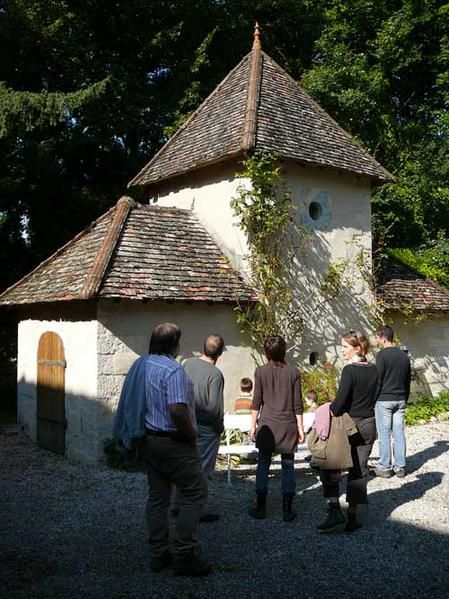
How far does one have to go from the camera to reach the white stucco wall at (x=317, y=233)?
11141 millimetres

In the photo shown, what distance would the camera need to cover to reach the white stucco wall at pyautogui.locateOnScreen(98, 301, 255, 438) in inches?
352

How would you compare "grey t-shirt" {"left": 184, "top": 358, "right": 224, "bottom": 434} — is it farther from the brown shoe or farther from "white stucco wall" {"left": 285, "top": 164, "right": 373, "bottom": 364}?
"white stucco wall" {"left": 285, "top": 164, "right": 373, "bottom": 364}

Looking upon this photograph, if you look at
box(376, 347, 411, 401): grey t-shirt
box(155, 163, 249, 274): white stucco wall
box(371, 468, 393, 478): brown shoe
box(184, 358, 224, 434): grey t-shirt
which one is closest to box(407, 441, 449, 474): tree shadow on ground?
box(371, 468, 393, 478): brown shoe

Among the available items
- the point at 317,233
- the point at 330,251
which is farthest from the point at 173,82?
the point at 330,251

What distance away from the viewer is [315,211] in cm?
1163

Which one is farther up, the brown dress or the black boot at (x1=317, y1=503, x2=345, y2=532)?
the brown dress

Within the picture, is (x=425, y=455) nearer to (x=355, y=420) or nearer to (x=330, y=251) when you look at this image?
(x=355, y=420)

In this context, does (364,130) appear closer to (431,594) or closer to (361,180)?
(361,180)

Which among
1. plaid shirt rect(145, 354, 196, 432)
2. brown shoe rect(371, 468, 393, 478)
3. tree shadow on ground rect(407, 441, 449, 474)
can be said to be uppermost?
plaid shirt rect(145, 354, 196, 432)

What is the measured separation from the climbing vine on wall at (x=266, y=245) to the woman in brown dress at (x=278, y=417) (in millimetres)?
3927

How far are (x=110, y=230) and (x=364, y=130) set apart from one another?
42.7ft

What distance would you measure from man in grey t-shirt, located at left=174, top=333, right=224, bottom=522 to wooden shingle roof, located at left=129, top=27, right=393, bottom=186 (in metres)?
5.48

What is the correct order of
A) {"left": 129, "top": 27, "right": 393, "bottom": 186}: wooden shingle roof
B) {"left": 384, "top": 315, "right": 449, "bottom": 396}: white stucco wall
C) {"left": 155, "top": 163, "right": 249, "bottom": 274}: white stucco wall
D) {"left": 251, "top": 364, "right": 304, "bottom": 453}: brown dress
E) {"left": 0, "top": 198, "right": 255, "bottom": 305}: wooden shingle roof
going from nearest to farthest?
1. {"left": 251, "top": 364, "right": 304, "bottom": 453}: brown dress
2. {"left": 0, "top": 198, "right": 255, "bottom": 305}: wooden shingle roof
3. {"left": 155, "top": 163, "right": 249, "bottom": 274}: white stucco wall
4. {"left": 129, "top": 27, "right": 393, "bottom": 186}: wooden shingle roof
5. {"left": 384, "top": 315, "right": 449, "bottom": 396}: white stucco wall

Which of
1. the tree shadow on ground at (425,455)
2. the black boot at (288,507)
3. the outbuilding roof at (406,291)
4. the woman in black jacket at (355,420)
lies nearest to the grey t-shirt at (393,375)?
the tree shadow on ground at (425,455)
